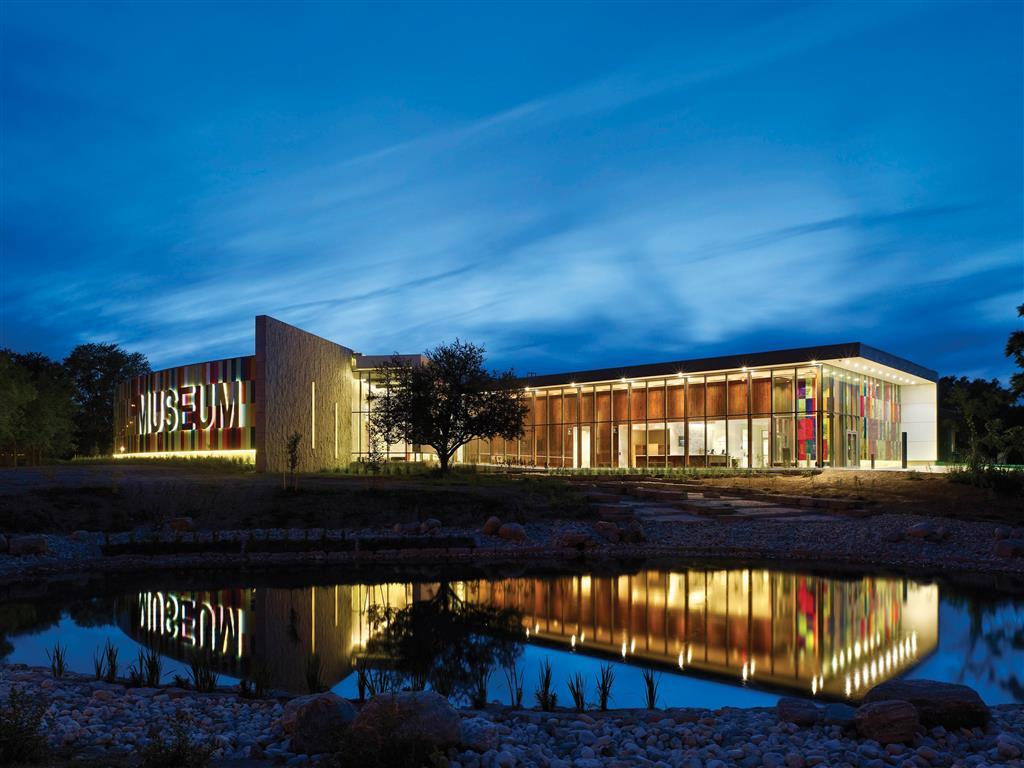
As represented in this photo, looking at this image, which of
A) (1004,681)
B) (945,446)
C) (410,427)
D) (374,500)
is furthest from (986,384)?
(1004,681)

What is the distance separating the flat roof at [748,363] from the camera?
32.2m

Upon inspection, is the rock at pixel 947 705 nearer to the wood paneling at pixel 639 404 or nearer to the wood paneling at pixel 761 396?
the wood paneling at pixel 761 396

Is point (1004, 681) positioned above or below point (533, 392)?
→ below

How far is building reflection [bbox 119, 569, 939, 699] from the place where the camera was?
9.05 metres

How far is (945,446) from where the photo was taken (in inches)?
1972

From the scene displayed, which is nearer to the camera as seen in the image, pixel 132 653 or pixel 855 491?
pixel 132 653

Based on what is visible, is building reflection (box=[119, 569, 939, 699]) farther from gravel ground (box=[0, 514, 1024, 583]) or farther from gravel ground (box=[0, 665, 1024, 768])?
gravel ground (box=[0, 514, 1024, 583])

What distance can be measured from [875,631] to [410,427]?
68.6 feet

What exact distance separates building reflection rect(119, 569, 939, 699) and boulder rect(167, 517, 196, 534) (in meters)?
5.56

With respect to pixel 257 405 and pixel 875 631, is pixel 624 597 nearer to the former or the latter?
pixel 875 631

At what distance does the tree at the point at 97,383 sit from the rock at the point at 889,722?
6779cm

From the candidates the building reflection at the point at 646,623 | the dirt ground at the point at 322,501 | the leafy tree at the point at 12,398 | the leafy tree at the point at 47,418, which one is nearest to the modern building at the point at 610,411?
the leafy tree at the point at 47,418

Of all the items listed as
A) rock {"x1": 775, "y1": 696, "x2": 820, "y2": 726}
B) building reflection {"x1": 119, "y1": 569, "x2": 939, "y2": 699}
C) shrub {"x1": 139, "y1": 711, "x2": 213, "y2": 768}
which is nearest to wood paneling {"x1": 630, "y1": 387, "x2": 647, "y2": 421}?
building reflection {"x1": 119, "y1": 569, "x2": 939, "y2": 699}

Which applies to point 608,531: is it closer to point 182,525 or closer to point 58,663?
point 182,525
